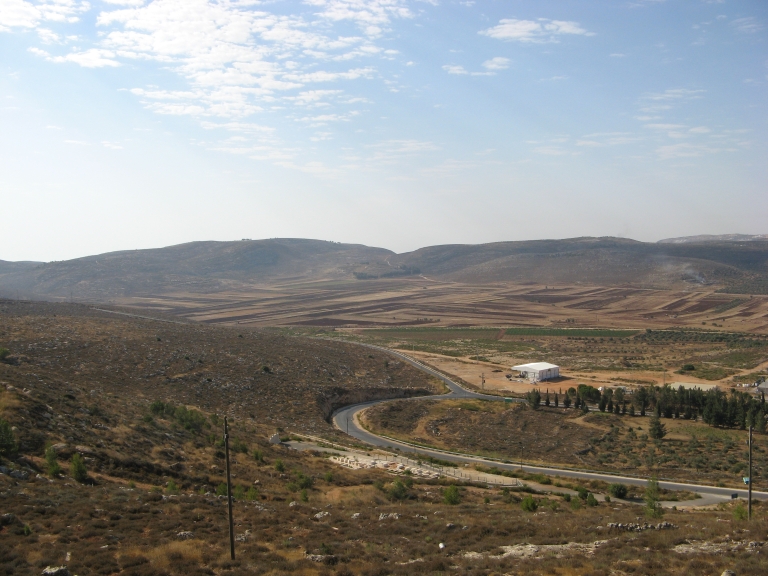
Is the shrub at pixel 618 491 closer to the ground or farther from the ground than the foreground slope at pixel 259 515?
closer to the ground

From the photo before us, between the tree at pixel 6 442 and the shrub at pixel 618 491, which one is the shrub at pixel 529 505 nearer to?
the shrub at pixel 618 491

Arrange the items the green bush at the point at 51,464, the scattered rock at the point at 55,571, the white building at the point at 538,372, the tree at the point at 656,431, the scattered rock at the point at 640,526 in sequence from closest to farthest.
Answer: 1. the scattered rock at the point at 55,571
2. the scattered rock at the point at 640,526
3. the green bush at the point at 51,464
4. the tree at the point at 656,431
5. the white building at the point at 538,372

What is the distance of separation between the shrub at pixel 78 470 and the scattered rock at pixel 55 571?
25.7 feet

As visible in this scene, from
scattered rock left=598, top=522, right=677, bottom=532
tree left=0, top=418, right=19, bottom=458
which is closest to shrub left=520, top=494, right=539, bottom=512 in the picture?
scattered rock left=598, top=522, right=677, bottom=532

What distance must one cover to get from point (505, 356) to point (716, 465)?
5142cm

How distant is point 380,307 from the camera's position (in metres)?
161

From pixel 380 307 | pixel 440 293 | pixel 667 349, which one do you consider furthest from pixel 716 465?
pixel 440 293

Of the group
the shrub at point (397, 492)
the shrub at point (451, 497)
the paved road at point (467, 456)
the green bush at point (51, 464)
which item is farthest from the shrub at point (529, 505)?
the green bush at point (51, 464)

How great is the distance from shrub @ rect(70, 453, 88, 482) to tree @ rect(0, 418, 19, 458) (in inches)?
81.5

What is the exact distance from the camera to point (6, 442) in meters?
20.0

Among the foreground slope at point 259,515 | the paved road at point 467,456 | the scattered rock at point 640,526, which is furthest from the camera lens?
the paved road at point 467,456

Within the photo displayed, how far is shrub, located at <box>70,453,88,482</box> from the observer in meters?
20.0

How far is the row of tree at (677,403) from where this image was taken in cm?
4612

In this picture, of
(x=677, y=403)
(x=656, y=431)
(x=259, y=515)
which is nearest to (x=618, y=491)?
(x=259, y=515)
